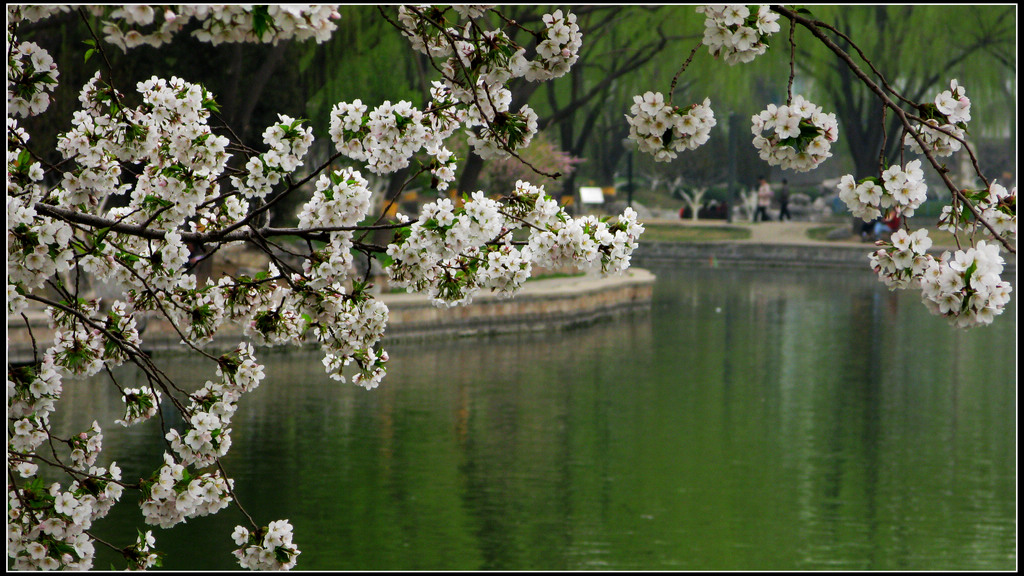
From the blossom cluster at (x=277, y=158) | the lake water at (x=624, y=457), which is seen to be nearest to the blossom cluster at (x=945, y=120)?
the blossom cluster at (x=277, y=158)

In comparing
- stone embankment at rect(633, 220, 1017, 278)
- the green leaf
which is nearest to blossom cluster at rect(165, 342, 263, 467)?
the green leaf

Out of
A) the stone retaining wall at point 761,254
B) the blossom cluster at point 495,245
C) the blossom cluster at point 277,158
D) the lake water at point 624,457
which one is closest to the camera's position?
the blossom cluster at point 495,245

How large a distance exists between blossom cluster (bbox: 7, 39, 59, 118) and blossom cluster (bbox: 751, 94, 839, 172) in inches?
102

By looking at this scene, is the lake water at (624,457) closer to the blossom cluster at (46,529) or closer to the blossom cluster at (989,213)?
the blossom cluster at (46,529)

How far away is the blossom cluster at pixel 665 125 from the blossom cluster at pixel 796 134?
219 millimetres

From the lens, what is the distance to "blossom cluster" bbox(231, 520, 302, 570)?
15.4ft

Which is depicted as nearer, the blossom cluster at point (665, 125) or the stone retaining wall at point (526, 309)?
the blossom cluster at point (665, 125)

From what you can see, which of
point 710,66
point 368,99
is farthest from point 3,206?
point 710,66

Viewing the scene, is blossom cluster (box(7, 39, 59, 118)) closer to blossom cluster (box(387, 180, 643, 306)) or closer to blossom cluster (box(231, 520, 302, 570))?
blossom cluster (box(387, 180, 643, 306))

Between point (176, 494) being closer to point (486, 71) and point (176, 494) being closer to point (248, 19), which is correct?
point (486, 71)

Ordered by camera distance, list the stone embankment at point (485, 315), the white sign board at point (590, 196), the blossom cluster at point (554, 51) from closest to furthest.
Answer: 1. the blossom cluster at point (554, 51)
2. the stone embankment at point (485, 315)
3. the white sign board at point (590, 196)

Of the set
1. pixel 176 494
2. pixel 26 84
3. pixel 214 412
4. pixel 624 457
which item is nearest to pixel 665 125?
pixel 214 412

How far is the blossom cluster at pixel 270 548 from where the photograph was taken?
15.4 ft

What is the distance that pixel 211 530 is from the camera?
8.95m
